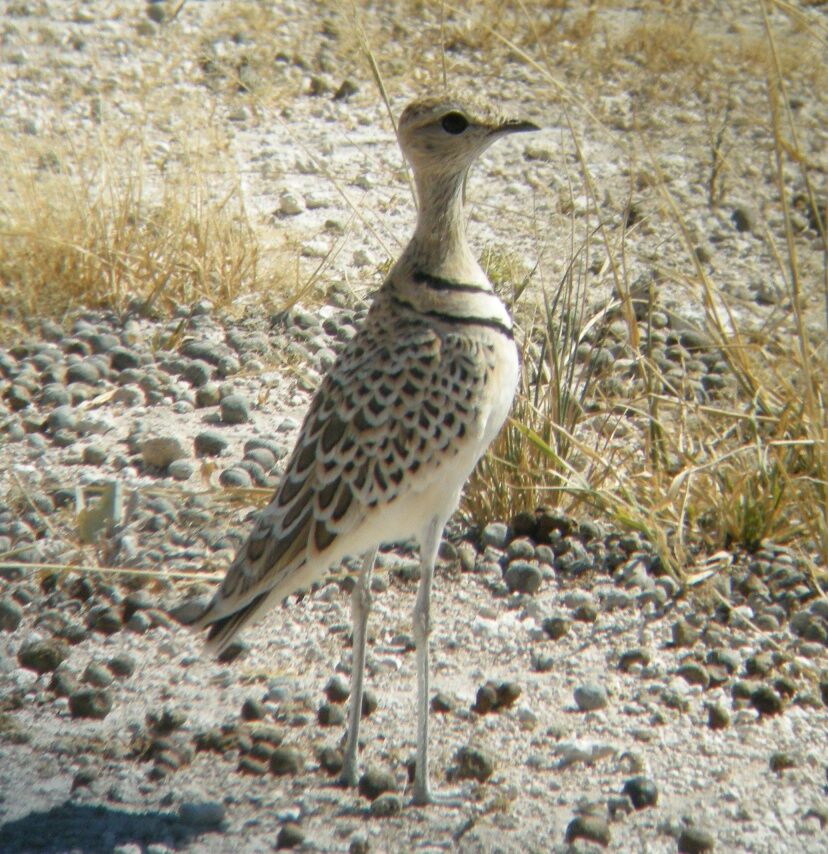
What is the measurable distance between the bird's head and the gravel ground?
24.0 inches

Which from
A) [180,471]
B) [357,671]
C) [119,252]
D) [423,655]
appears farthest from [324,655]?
[119,252]

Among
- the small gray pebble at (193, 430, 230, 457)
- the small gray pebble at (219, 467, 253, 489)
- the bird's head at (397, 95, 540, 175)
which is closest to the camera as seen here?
the bird's head at (397, 95, 540, 175)

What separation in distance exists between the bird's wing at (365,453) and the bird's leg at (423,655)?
165 mm

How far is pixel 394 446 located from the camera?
3336 mm

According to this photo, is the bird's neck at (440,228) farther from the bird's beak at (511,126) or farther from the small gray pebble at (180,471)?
the small gray pebble at (180,471)

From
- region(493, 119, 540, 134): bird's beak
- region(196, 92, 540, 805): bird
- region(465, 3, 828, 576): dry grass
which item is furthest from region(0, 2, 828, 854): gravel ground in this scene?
region(493, 119, 540, 134): bird's beak

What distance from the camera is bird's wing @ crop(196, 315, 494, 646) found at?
10.9 feet

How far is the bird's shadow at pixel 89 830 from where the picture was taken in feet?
10.4

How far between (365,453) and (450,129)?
834 mm

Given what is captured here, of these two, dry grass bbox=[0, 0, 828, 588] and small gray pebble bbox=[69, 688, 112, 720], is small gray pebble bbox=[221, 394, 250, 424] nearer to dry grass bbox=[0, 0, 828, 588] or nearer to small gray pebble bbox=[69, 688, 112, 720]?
dry grass bbox=[0, 0, 828, 588]

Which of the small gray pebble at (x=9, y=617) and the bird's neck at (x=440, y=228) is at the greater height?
the bird's neck at (x=440, y=228)

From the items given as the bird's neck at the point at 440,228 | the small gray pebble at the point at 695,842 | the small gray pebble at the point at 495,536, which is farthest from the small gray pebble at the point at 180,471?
the small gray pebble at the point at 695,842

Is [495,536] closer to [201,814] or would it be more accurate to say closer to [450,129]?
[450,129]

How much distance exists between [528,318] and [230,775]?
247cm
